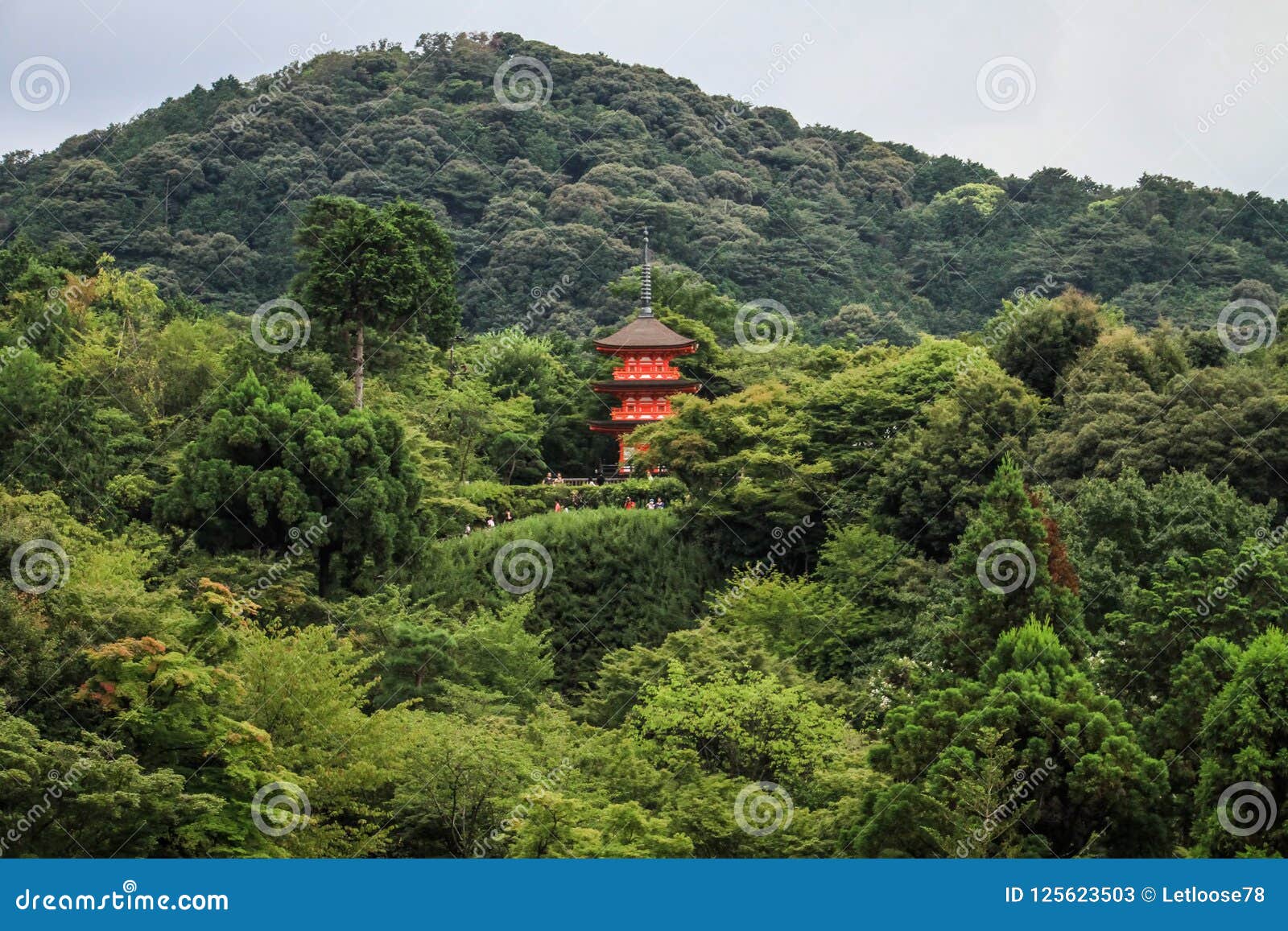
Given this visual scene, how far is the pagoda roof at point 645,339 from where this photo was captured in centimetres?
4159

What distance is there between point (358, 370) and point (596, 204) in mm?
30756

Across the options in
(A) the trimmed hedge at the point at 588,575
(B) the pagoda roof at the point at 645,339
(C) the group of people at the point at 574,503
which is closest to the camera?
(A) the trimmed hedge at the point at 588,575

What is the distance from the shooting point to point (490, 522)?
115ft

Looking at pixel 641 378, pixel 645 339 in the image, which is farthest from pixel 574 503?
pixel 645 339

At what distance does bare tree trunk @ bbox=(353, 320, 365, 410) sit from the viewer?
1382 inches

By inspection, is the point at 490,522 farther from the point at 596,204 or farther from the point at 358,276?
the point at 596,204

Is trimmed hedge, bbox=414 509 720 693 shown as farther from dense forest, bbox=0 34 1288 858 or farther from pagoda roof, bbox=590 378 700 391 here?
pagoda roof, bbox=590 378 700 391

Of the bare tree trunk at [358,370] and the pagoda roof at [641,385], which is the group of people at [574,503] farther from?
the bare tree trunk at [358,370]

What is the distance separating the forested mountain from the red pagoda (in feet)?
48.9

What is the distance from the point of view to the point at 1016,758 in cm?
1738

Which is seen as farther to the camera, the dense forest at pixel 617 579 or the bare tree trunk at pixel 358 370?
the bare tree trunk at pixel 358 370

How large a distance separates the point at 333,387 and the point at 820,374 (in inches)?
404

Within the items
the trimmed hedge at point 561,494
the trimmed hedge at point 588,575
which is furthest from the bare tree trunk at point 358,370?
the trimmed hedge at point 588,575

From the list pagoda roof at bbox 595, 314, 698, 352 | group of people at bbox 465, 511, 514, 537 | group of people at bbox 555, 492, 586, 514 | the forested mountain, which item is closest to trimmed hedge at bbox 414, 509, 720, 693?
group of people at bbox 465, 511, 514, 537
